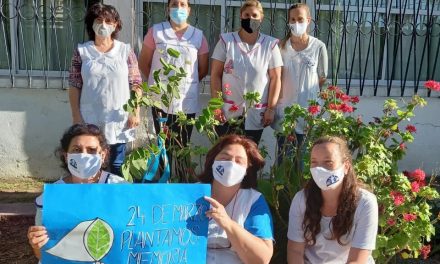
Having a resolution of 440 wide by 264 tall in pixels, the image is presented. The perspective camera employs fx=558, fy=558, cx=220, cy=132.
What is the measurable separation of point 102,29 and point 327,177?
6.30ft

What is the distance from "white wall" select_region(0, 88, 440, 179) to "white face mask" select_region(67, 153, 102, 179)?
7.63 ft

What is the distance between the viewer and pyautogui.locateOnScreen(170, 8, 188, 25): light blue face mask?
13.0ft

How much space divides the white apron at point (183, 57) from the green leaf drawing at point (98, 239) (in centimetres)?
157

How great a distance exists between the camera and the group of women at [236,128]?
2617mm

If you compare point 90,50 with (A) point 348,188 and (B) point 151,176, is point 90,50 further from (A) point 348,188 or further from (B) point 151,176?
(A) point 348,188

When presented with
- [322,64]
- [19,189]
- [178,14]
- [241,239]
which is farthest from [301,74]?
[19,189]

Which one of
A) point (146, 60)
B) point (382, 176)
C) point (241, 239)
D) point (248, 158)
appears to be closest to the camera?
point (241, 239)

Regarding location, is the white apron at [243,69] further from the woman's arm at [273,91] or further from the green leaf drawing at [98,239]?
the green leaf drawing at [98,239]

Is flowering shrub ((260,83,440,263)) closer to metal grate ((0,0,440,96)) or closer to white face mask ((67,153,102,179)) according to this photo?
white face mask ((67,153,102,179))

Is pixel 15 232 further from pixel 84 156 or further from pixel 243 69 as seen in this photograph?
pixel 243 69

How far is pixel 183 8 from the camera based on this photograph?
157 inches

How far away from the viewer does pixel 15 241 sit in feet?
13.3

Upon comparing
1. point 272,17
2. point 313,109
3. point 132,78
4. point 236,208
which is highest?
point 272,17

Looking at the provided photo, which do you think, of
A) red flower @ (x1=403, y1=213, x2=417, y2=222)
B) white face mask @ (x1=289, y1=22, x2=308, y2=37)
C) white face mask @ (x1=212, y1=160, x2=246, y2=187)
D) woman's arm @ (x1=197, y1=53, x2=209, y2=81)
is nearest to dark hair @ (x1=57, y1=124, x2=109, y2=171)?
white face mask @ (x1=212, y1=160, x2=246, y2=187)
